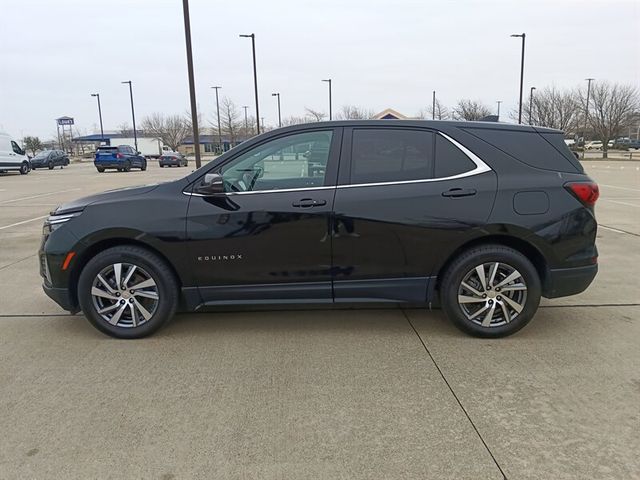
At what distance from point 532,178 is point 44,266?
13.4 feet

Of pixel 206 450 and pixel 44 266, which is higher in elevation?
pixel 44 266

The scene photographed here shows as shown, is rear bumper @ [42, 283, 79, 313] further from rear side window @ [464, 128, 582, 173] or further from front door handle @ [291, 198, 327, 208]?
rear side window @ [464, 128, 582, 173]

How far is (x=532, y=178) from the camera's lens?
3.96 m

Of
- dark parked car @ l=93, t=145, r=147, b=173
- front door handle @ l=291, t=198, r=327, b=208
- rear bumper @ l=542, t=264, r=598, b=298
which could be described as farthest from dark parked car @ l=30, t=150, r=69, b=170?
rear bumper @ l=542, t=264, r=598, b=298

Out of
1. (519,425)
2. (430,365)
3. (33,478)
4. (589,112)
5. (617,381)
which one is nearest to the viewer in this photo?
(33,478)

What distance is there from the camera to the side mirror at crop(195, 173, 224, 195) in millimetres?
3900

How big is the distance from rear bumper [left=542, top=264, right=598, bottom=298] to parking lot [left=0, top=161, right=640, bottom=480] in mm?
386

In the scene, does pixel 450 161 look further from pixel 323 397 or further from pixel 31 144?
pixel 31 144

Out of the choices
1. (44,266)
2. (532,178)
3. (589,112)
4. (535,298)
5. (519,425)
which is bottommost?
(519,425)

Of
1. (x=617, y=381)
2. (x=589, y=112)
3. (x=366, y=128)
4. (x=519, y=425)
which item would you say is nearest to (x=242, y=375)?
(x=519, y=425)

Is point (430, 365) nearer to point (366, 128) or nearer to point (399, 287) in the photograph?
point (399, 287)

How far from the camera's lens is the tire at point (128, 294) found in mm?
3980

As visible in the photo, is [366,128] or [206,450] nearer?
[206,450]

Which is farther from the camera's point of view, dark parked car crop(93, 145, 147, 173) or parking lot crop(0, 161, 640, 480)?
dark parked car crop(93, 145, 147, 173)
